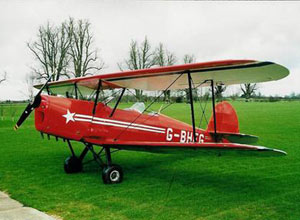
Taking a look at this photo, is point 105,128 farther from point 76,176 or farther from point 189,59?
point 189,59

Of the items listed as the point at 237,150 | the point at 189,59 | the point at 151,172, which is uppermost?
the point at 189,59

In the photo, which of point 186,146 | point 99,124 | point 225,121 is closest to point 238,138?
point 225,121

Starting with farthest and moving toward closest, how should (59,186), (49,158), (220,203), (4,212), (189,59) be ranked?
(189,59), (49,158), (59,186), (220,203), (4,212)

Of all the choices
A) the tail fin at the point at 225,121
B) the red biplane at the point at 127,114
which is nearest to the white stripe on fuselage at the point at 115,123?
the red biplane at the point at 127,114

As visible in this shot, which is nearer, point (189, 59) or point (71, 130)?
point (71, 130)

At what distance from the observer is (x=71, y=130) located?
6.12 metres

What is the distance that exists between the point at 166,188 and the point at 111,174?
116cm

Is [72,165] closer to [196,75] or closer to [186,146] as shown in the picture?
[186,146]

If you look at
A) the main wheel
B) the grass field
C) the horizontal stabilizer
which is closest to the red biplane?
the main wheel

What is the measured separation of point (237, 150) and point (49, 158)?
6.38 metres

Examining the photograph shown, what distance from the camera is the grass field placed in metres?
4.49

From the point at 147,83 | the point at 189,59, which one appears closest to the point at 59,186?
the point at 147,83

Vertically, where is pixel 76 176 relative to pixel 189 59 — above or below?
below

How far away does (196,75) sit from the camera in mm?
6148
